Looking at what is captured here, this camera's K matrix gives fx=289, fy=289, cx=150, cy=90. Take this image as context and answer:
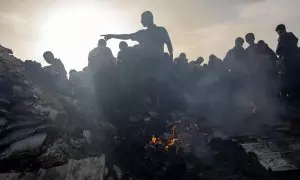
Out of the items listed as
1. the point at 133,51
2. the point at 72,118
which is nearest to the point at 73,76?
the point at 133,51

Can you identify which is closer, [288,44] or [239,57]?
[288,44]

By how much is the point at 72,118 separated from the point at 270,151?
5721 mm

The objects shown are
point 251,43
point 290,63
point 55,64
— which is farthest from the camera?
point 55,64

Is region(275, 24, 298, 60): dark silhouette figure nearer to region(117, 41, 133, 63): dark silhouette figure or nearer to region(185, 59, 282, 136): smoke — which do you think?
region(185, 59, 282, 136): smoke

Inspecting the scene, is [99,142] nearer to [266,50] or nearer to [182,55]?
[182,55]

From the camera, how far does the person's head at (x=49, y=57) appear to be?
11.7 meters

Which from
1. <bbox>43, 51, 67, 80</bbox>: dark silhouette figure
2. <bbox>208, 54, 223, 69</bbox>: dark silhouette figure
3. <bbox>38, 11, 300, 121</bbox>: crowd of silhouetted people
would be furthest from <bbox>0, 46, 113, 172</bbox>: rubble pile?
<bbox>208, 54, 223, 69</bbox>: dark silhouette figure

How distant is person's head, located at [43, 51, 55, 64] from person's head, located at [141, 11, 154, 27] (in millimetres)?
4078

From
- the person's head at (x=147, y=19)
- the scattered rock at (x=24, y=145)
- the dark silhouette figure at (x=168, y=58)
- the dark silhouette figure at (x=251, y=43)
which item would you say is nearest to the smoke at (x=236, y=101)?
the dark silhouette figure at (x=251, y=43)

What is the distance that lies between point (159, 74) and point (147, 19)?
2.09 m

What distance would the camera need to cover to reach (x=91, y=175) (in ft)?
20.9

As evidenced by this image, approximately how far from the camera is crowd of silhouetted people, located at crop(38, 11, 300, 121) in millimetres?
10078

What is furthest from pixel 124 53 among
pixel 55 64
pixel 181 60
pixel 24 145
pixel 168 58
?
pixel 24 145

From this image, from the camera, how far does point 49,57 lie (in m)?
11.8
